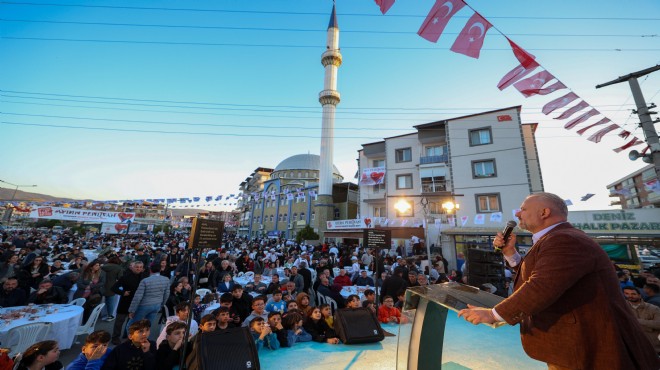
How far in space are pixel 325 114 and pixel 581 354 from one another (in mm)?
35272

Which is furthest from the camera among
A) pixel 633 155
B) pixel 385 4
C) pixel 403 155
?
pixel 403 155

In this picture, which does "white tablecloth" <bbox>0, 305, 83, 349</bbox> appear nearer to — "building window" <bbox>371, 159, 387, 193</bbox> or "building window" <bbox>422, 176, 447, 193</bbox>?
"building window" <bbox>422, 176, 447, 193</bbox>

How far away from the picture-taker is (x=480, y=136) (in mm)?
21781

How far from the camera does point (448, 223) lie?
2053 centimetres

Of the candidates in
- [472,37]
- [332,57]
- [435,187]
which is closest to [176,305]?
[472,37]

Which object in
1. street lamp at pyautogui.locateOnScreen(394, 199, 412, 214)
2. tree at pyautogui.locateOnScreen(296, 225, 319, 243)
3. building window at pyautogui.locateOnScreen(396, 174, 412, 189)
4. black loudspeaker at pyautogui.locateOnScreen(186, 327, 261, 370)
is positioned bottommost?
black loudspeaker at pyautogui.locateOnScreen(186, 327, 261, 370)

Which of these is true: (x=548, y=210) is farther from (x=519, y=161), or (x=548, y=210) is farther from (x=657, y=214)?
(x=519, y=161)

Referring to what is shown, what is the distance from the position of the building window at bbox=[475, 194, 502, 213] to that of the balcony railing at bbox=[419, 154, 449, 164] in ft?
13.9

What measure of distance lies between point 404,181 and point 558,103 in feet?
59.3

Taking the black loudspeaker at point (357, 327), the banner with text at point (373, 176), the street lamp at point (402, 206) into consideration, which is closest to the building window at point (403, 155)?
the banner with text at point (373, 176)

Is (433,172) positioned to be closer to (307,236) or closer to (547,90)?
(307,236)

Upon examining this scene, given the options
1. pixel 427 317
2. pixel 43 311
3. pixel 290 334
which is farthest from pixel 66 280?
pixel 427 317

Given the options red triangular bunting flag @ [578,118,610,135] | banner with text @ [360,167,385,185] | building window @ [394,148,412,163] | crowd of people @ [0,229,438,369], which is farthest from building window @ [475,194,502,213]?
crowd of people @ [0,229,438,369]

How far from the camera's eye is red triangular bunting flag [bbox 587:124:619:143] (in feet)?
26.5
